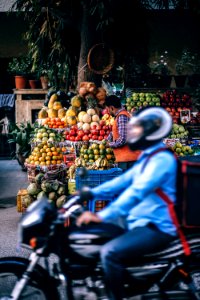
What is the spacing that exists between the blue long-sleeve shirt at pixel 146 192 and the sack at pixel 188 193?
0.05 metres

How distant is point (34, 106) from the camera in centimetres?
1490

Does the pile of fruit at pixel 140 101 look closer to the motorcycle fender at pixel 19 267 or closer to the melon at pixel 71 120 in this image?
the melon at pixel 71 120

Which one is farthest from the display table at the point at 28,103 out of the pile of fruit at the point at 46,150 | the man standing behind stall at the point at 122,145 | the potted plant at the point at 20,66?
the man standing behind stall at the point at 122,145

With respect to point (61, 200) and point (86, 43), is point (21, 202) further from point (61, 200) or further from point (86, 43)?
point (86, 43)

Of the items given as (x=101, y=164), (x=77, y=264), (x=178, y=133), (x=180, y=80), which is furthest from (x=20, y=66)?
(x=77, y=264)

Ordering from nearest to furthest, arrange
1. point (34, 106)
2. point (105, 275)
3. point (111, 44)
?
point (105, 275) < point (111, 44) < point (34, 106)

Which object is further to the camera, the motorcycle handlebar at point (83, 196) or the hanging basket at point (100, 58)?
the hanging basket at point (100, 58)

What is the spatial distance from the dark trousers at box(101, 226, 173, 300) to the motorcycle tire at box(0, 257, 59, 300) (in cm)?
45

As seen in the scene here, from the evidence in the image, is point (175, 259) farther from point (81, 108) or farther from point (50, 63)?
point (50, 63)

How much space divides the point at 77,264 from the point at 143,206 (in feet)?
1.99

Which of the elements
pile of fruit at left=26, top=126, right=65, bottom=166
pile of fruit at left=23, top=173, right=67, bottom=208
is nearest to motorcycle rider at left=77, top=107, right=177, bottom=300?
pile of fruit at left=23, top=173, right=67, bottom=208

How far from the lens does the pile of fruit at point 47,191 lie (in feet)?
28.9

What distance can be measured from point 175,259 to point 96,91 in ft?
26.9

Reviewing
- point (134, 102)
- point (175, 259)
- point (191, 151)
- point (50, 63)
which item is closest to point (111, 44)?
point (50, 63)
